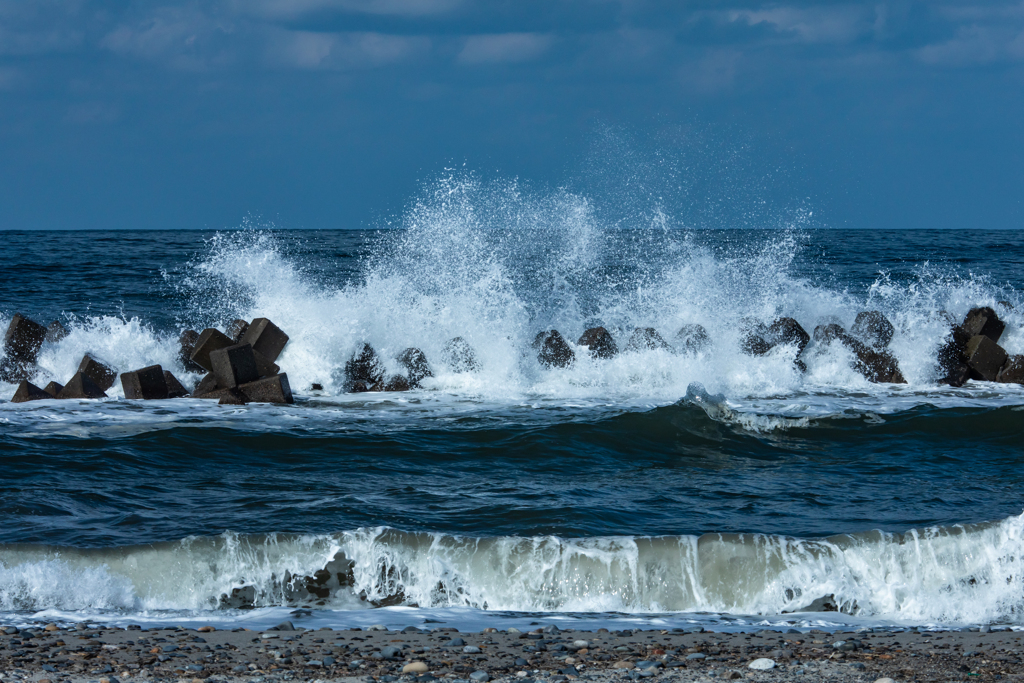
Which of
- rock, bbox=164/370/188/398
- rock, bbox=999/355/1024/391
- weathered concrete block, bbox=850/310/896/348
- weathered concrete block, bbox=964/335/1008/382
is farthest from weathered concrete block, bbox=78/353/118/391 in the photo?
rock, bbox=999/355/1024/391

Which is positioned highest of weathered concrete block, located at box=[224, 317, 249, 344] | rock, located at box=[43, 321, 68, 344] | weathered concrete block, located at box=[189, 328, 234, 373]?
rock, located at box=[43, 321, 68, 344]

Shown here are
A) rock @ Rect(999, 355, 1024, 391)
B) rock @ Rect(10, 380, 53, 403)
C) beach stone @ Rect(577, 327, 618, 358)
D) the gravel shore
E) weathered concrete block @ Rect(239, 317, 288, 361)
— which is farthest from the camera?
rock @ Rect(999, 355, 1024, 391)

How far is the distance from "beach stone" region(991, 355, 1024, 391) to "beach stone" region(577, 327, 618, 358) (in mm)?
4260

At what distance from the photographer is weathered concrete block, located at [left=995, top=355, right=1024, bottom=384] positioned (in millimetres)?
10195

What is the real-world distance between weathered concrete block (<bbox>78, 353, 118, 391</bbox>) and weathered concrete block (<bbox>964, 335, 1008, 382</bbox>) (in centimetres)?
909

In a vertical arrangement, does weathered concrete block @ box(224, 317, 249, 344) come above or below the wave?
above

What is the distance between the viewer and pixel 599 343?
10.1 m

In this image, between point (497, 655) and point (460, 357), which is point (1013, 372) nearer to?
point (460, 357)

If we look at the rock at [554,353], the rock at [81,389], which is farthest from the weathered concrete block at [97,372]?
the rock at [554,353]

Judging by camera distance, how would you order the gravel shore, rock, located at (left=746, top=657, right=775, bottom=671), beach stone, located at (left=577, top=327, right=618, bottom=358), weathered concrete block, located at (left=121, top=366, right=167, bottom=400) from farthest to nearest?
beach stone, located at (left=577, top=327, right=618, bottom=358) → weathered concrete block, located at (left=121, top=366, right=167, bottom=400) → rock, located at (left=746, top=657, right=775, bottom=671) → the gravel shore

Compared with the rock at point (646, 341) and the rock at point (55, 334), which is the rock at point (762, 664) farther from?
the rock at point (55, 334)

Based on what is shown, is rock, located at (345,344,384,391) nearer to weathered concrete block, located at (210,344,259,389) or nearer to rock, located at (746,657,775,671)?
weathered concrete block, located at (210,344,259,389)

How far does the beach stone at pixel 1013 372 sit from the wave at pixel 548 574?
6.20m

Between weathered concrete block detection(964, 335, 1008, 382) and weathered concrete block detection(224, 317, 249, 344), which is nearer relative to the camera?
weathered concrete block detection(224, 317, 249, 344)
